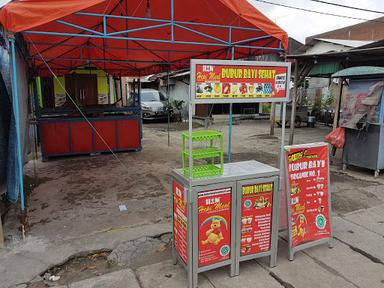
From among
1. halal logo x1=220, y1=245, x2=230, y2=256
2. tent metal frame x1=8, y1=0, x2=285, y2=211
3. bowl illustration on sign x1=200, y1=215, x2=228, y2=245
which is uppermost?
tent metal frame x1=8, y1=0, x2=285, y2=211

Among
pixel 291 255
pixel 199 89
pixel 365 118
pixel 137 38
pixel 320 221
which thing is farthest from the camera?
pixel 365 118

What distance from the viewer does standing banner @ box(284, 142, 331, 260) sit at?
328cm

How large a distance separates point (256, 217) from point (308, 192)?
0.80m

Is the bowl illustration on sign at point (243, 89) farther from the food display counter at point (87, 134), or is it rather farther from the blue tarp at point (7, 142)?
the food display counter at point (87, 134)

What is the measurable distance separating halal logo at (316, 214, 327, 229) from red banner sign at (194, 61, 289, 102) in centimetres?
153

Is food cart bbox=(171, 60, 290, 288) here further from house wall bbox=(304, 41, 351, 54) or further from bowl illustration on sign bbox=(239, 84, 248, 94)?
house wall bbox=(304, 41, 351, 54)

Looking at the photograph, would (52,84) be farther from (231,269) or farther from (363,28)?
(363,28)

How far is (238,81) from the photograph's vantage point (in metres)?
2.83

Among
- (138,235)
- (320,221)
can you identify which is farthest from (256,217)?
(138,235)

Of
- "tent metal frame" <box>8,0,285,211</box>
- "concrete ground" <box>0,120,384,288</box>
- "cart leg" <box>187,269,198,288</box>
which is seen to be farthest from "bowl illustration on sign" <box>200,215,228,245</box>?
"tent metal frame" <box>8,0,285,211</box>

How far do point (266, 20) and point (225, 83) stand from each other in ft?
9.14

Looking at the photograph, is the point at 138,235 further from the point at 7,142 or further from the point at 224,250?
the point at 7,142

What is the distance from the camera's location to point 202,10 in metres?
5.54

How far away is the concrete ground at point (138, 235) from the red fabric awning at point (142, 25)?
8.55 feet
